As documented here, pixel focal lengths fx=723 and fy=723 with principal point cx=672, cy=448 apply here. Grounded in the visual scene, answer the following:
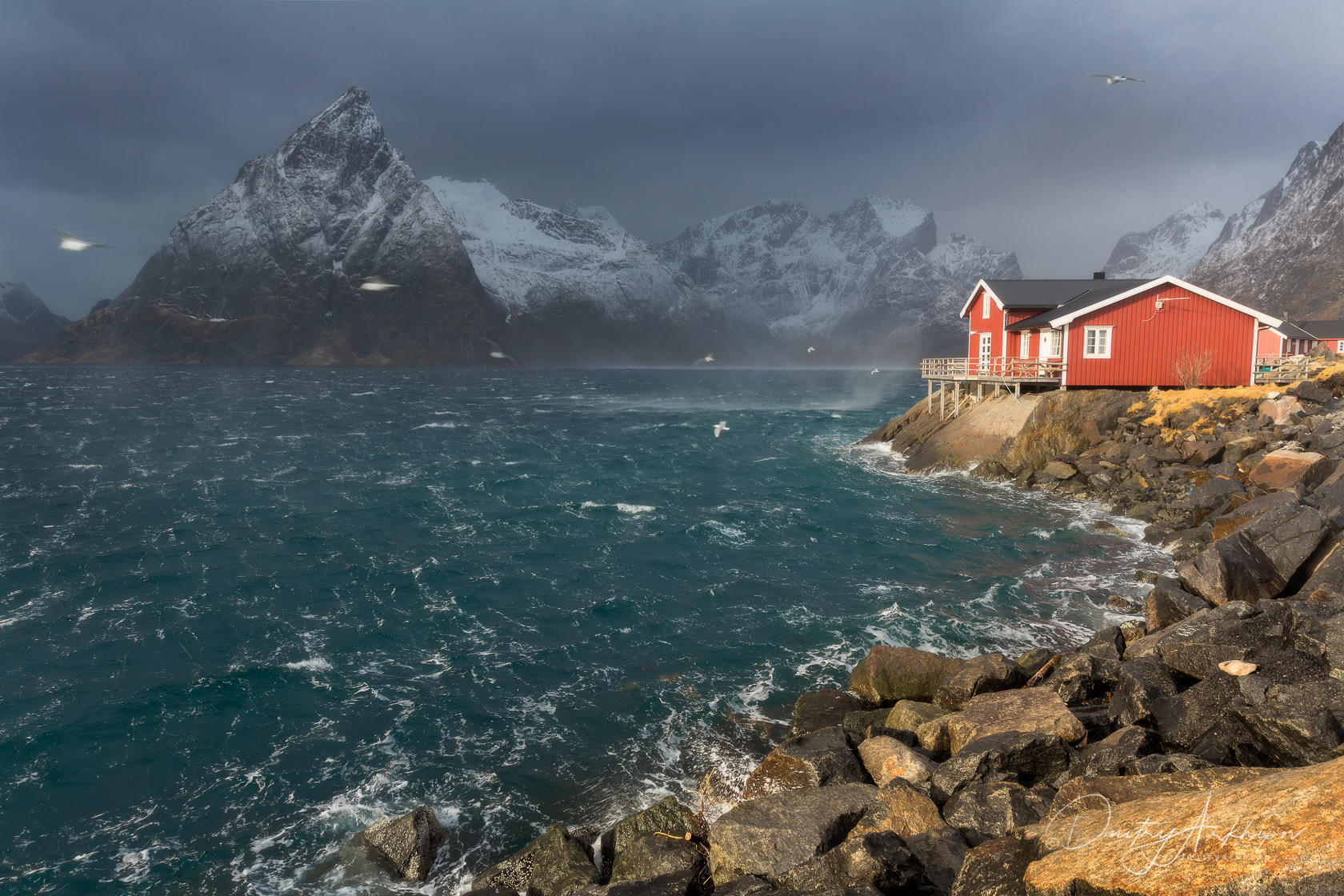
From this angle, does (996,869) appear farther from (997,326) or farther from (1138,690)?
(997,326)

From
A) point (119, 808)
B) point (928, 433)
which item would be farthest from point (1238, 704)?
point (928, 433)

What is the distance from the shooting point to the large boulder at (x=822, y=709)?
13586 millimetres

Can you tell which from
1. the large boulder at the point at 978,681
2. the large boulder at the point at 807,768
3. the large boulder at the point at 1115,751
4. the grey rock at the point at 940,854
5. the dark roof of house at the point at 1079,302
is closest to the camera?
the grey rock at the point at 940,854

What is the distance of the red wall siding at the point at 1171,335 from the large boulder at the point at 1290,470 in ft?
44.9

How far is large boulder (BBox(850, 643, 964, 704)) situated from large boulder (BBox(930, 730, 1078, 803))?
3.84 m

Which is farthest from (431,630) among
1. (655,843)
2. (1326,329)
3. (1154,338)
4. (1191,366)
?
(1326,329)

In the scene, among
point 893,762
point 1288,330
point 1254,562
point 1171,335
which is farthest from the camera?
point 1288,330

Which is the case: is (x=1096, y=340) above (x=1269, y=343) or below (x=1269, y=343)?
above

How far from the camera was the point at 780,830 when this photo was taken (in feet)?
29.8

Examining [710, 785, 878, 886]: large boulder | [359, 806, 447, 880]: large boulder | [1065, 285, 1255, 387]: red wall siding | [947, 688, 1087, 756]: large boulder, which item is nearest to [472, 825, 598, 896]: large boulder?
[359, 806, 447, 880]: large boulder

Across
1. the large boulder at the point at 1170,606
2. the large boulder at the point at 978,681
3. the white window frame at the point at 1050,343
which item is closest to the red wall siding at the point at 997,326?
the white window frame at the point at 1050,343

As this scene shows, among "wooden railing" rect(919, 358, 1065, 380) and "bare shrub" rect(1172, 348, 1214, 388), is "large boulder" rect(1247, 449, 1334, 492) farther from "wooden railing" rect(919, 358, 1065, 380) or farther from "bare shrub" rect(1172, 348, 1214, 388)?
"wooden railing" rect(919, 358, 1065, 380)

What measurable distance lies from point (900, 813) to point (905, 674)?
5388mm

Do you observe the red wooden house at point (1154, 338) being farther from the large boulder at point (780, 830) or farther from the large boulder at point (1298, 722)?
the large boulder at point (780, 830)
